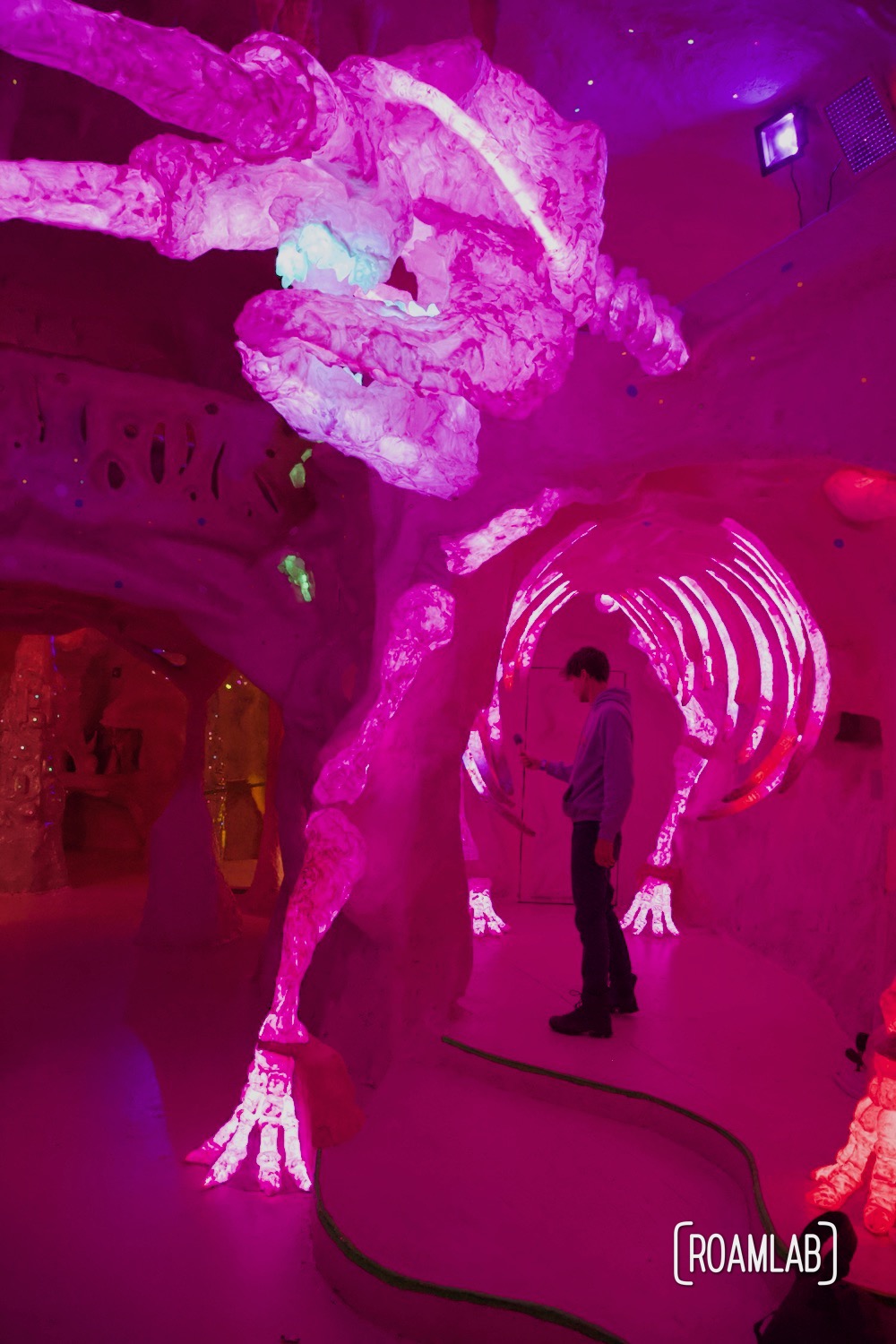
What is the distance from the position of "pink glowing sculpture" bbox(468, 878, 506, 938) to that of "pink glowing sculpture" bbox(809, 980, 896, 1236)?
11.4 ft

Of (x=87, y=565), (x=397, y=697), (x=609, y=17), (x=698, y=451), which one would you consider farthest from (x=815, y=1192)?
(x=609, y=17)

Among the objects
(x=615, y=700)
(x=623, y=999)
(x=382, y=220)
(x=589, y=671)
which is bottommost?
(x=623, y=999)

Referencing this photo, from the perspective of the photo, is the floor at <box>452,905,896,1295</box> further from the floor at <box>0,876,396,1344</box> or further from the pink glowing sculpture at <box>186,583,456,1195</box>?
the floor at <box>0,876,396,1344</box>

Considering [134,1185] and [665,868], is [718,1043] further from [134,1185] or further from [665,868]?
[134,1185]

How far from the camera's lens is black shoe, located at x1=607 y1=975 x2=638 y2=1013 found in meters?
4.73

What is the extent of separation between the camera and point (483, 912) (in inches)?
254

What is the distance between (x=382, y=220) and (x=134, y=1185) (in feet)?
11.5

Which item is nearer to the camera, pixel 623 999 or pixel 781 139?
pixel 781 139

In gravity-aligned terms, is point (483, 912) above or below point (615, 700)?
below

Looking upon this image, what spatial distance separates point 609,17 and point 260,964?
17.7ft

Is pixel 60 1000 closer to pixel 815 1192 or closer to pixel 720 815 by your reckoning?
pixel 720 815

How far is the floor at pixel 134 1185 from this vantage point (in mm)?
2961

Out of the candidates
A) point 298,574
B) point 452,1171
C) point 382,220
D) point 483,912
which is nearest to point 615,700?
point 298,574

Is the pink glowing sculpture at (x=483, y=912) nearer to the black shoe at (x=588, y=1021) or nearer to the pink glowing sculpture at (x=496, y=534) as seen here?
the black shoe at (x=588, y=1021)
